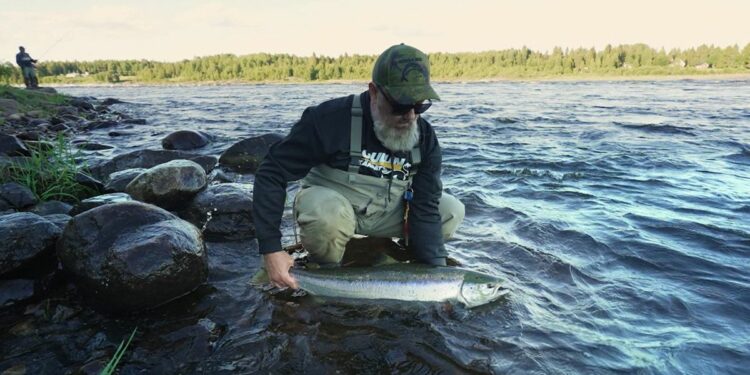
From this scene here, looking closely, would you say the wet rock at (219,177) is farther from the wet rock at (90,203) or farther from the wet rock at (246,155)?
the wet rock at (90,203)

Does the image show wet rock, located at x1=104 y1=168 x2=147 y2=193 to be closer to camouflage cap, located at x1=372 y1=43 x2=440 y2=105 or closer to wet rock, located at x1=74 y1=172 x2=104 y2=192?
wet rock, located at x1=74 y1=172 x2=104 y2=192

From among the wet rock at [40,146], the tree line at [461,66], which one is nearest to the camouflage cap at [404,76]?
the wet rock at [40,146]

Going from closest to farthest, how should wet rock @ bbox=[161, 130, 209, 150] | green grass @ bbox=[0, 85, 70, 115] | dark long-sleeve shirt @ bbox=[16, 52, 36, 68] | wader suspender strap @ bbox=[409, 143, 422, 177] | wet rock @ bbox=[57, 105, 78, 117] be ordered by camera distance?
wader suspender strap @ bbox=[409, 143, 422, 177]
wet rock @ bbox=[161, 130, 209, 150]
green grass @ bbox=[0, 85, 70, 115]
wet rock @ bbox=[57, 105, 78, 117]
dark long-sleeve shirt @ bbox=[16, 52, 36, 68]

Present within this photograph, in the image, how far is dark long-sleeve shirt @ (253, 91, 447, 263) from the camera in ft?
11.1

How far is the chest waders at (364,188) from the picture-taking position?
148 inches

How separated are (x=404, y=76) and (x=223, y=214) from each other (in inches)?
113

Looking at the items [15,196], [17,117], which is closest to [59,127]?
[17,117]

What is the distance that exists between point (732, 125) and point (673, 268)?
37.6ft

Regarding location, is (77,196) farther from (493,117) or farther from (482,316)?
(493,117)

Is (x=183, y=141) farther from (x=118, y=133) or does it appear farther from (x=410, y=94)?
(x=410, y=94)

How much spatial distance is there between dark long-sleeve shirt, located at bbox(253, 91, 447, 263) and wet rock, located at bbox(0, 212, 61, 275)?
1.73 m

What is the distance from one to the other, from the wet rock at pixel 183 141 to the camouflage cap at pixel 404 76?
8564 millimetres

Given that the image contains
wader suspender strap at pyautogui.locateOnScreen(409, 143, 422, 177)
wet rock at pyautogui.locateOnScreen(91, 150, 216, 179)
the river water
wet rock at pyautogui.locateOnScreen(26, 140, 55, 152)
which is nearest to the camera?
the river water

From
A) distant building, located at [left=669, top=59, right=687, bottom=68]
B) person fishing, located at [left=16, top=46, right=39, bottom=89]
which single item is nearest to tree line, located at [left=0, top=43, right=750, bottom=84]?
distant building, located at [left=669, top=59, right=687, bottom=68]
